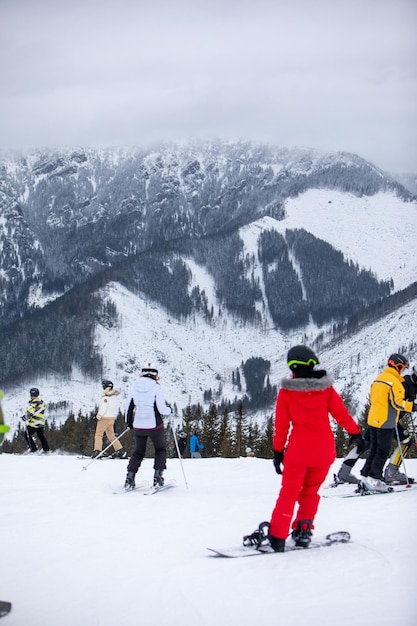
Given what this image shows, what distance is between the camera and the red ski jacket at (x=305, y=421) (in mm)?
6801

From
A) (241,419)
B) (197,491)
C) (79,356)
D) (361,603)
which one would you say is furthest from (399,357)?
(79,356)

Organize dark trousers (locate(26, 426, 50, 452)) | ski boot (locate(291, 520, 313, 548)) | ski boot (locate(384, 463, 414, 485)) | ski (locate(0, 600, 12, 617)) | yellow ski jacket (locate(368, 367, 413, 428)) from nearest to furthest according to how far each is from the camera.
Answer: ski (locate(0, 600, 12, 617)) < ski boot (locate(291, 520, 313, 548)) < yellow ski jacket (locate(368, 367, 413, 428)) < ski boot (locate(384, 463, 414, 485)) < dark trousers (locate(26, 426, 50, 452))

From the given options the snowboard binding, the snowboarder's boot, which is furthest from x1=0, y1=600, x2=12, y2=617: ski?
the snowboarder's boot

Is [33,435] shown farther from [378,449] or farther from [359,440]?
[359,440]

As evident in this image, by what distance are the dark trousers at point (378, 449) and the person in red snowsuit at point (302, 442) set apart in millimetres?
3710

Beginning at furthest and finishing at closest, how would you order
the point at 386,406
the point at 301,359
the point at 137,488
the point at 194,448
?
the point at 194,448 < the point at 137,488 < the point at 386,406 < the point at 301,359

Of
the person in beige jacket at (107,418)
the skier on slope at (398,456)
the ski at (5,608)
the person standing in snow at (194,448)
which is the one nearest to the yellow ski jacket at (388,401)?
the skier on slope at (398,456)

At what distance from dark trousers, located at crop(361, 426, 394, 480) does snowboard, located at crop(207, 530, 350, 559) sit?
11.6 ft

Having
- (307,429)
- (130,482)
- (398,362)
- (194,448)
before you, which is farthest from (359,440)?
(194,448)

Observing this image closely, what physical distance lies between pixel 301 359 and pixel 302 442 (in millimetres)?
959

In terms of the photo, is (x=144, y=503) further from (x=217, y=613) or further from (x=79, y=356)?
(x=79, y=356)

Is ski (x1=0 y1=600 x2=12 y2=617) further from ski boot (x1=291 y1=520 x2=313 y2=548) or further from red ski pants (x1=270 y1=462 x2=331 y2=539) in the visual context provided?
ski boot (x1=291 y1=520 x2=313 y2=548)

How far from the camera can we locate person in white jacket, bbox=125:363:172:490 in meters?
11.4

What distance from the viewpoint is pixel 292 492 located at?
675 cm
